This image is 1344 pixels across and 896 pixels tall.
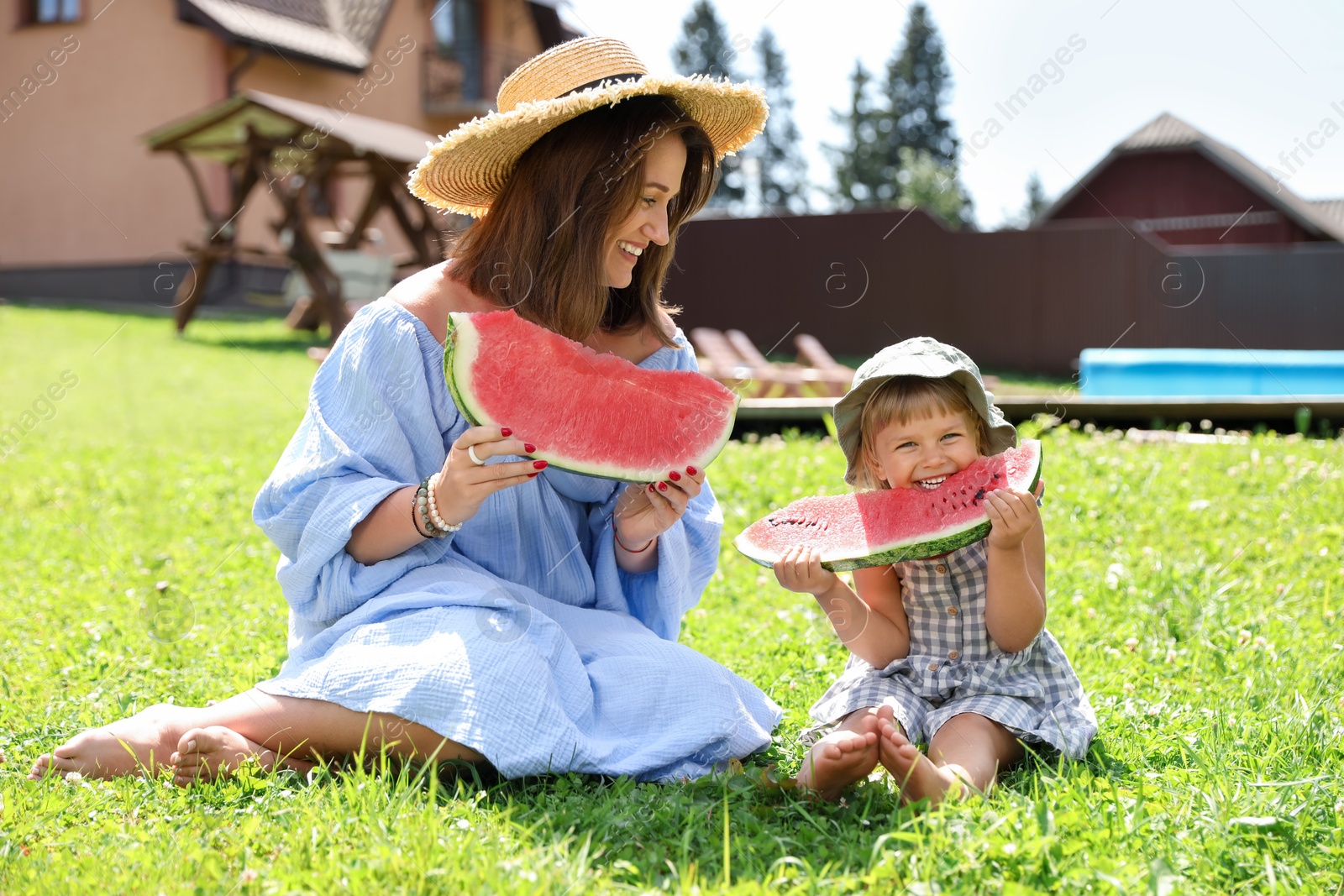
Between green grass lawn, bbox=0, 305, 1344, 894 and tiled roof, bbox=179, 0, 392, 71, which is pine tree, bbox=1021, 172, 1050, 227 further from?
green grass lawn, bbox=0, 305, 1344, 894

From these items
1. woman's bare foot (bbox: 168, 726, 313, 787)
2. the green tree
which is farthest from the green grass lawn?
the green tree

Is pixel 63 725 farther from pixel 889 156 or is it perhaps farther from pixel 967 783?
pixel 889 156

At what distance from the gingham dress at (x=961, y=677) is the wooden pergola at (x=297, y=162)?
1188 centimetres

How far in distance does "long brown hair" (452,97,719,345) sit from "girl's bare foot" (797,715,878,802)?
4.17ft

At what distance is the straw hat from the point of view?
2770 mm

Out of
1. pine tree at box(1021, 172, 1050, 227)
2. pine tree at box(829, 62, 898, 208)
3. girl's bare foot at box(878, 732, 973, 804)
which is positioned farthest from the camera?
pine tree at box(1021, 172, 1050, 227)

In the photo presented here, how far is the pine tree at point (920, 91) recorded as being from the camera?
53219 millimetres

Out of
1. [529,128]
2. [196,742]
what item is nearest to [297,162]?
[529,128]

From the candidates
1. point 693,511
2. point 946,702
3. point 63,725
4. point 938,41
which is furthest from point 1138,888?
point 938,41

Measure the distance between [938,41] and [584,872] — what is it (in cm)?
5979

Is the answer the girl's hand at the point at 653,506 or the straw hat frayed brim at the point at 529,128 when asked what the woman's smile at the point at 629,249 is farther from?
the girl's hand at the point at 653,506

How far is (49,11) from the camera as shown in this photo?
20328mm

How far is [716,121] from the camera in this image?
317cm

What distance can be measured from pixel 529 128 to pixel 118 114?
19609mm
